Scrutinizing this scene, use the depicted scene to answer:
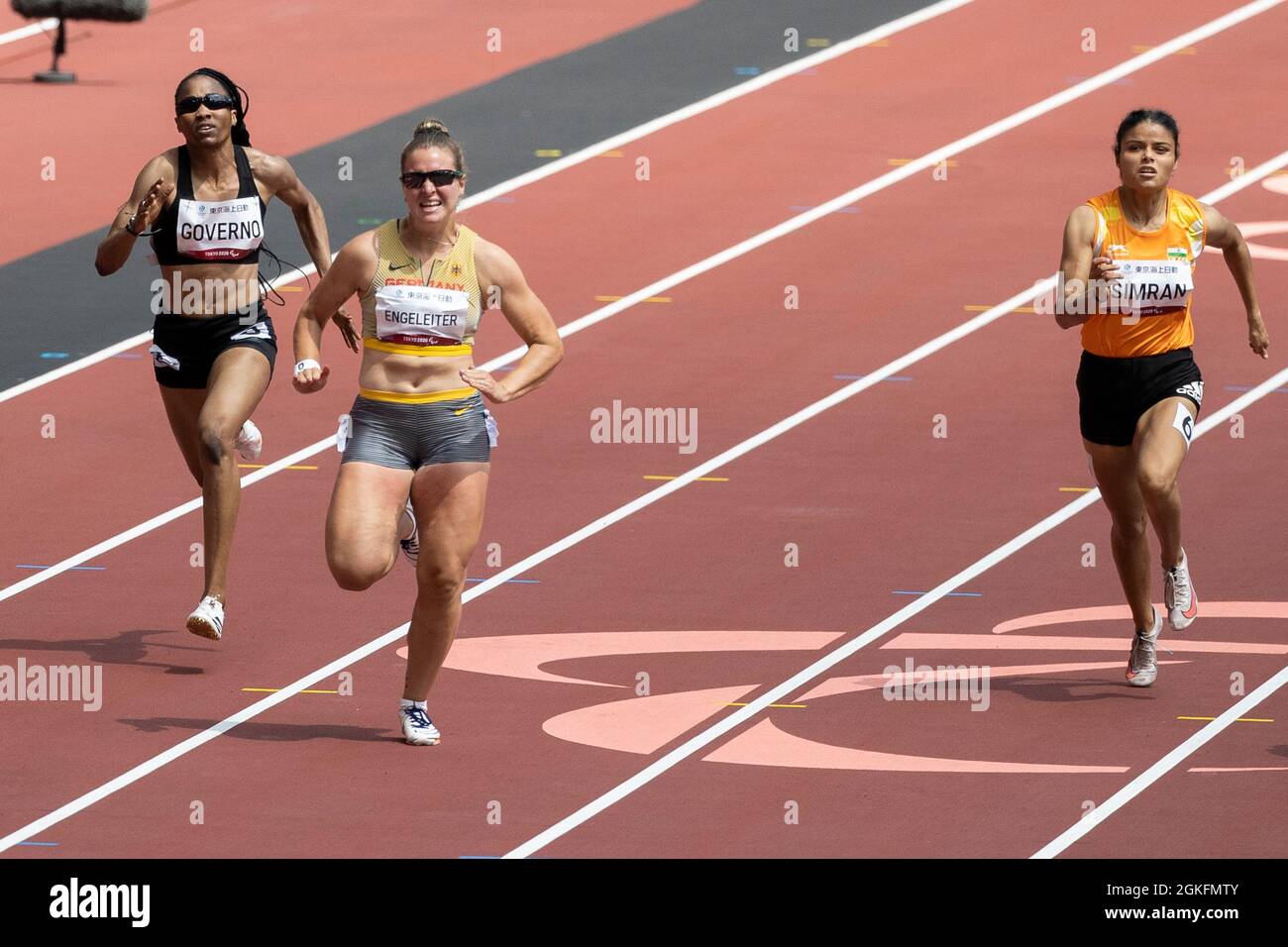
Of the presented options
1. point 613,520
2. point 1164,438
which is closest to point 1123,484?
point 1164,438

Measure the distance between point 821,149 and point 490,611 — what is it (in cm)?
971

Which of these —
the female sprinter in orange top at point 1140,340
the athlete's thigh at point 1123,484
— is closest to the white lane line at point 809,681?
the female sprinter in orange top at point 1140,340

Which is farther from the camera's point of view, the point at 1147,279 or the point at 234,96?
the point at 234,96

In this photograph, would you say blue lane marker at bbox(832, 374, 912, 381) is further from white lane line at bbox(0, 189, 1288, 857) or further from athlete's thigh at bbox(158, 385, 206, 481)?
athlete's thigh at bbox(158, 385, 206, 481)

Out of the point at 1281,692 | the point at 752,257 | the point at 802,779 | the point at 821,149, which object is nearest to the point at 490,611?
the point at 802,779

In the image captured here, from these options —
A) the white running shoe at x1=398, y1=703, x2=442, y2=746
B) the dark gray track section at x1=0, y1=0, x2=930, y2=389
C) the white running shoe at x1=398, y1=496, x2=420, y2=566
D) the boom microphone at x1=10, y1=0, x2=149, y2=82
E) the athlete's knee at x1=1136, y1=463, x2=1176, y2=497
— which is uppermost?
the boom microphone at x1=10, y1=0, x2=149, y2=82

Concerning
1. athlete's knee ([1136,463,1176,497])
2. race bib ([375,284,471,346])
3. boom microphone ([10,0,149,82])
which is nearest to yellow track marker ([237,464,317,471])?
race bib ([375,284,471,346])

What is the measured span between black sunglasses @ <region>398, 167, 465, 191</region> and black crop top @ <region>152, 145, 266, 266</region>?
202 cm

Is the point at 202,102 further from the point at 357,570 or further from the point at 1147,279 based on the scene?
the point at 1147,279

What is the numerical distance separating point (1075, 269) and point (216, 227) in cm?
377

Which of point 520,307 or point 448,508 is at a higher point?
point 520,307

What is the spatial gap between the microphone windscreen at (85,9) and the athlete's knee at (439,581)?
14.6m

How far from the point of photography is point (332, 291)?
9.70m

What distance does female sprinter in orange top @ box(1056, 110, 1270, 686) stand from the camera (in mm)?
10531
